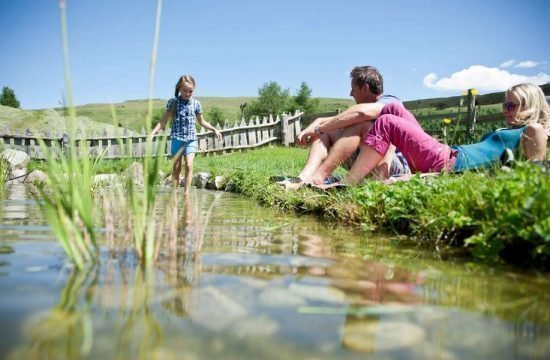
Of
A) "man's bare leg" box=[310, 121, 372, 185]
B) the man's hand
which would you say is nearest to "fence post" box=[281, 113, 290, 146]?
the man's hand

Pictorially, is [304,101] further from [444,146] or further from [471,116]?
[444,146]

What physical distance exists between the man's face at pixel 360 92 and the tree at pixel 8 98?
56.3 meters

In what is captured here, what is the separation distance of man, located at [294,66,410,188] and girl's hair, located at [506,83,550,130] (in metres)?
1.08

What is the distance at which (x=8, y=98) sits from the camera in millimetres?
52562

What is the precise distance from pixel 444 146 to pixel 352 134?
2.82 ft

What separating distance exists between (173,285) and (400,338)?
78 centimetres

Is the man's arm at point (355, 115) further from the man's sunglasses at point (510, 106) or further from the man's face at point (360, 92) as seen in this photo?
the man's sunglasses at point (510, 106)

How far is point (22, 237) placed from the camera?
2.50m

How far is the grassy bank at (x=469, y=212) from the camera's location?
1.95 m

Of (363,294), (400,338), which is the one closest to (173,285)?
(363,294)

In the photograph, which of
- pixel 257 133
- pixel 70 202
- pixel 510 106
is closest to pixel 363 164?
pixel 510 106

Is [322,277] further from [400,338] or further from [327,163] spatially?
[327,163]

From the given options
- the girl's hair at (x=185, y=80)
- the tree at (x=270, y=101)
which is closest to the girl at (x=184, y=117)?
the girl's hair at (x=185, y=80)

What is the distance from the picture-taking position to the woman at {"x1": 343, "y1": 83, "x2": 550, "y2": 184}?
12.1 ft
